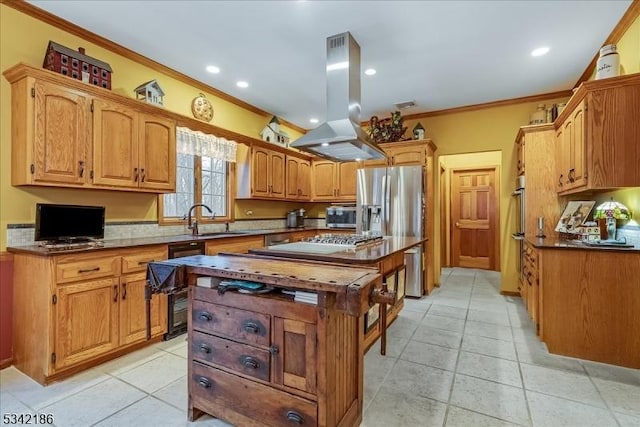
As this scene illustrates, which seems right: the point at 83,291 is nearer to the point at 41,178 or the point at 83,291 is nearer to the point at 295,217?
the point at 41,178

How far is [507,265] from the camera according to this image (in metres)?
4.55

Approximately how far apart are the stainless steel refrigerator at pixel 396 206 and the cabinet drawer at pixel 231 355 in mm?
3109

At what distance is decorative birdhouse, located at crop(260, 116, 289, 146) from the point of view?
4859 mm

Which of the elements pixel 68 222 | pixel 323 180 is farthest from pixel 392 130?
pixel 68 222

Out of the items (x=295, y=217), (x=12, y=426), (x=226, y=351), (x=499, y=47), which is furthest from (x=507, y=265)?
(x=12, y=426)

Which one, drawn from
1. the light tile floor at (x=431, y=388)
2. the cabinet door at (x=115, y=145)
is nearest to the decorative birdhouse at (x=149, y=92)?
the cabinet door at (x=115, y=145)

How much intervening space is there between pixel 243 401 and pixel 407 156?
12.8ft

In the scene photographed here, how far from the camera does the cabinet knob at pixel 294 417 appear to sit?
1.46 m

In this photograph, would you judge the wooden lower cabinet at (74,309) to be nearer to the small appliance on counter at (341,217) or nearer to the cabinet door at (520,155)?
the small appliance on counter at (341,217)

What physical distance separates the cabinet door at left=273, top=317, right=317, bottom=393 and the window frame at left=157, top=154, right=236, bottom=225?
8.29 ft

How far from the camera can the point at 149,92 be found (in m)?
3.09

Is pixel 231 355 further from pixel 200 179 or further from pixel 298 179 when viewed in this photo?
pixel 298 179

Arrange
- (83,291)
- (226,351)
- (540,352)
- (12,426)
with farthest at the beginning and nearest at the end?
(540,352) < (83,291) < (12,426) < (226,351)

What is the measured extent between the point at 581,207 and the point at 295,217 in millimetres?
3905
